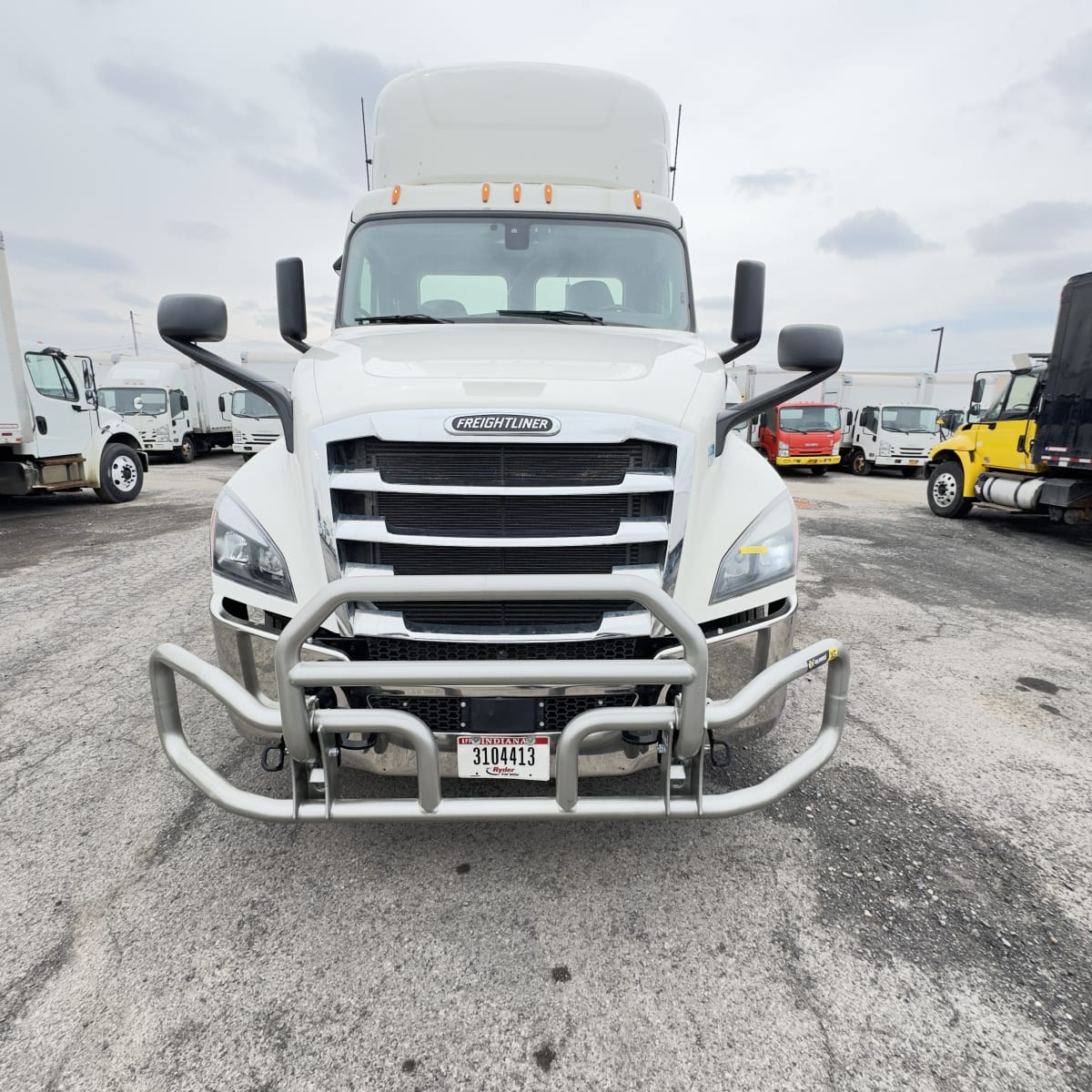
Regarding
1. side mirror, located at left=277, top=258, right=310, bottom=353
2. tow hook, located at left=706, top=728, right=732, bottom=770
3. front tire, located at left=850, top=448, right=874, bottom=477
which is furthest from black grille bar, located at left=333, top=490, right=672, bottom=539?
front tire, located at left=850, top=448, right=874, bottom=477

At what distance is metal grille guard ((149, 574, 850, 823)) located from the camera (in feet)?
→ 5.75

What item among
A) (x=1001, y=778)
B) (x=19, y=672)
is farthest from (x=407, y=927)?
(x=19, y=672)

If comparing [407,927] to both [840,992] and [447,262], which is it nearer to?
[840,992]

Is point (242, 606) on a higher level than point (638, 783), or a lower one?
higher

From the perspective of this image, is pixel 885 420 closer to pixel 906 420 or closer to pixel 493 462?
pixel 906 420

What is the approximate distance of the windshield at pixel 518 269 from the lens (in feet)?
11.1

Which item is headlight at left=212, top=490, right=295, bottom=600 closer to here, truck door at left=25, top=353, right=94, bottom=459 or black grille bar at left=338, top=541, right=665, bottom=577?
black grille bar at left=338, top=541, right=665, bottom=577

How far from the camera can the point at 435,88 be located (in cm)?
425

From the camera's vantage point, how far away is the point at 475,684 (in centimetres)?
176

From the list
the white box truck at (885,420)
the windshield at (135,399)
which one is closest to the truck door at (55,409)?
the windshield at (135,399)

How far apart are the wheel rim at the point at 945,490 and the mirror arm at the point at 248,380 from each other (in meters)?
11.1

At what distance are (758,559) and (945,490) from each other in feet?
34.5

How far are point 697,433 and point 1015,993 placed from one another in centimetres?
193

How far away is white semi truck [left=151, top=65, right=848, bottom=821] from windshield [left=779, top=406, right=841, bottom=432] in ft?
55.9
